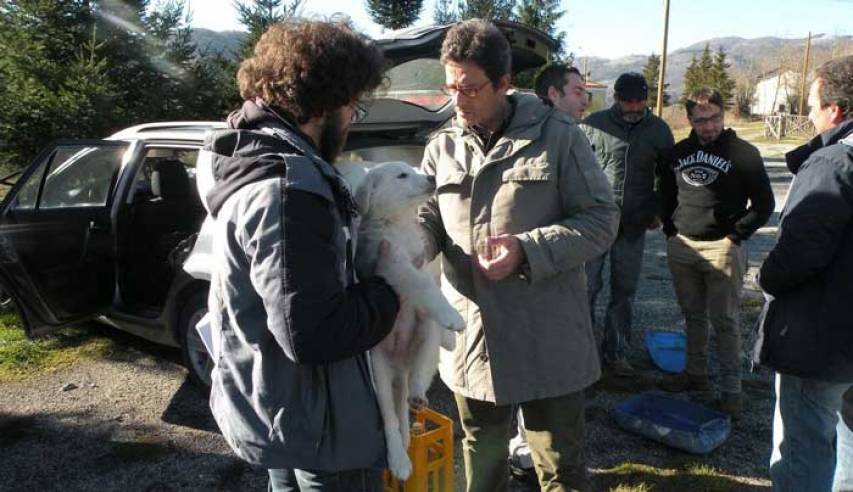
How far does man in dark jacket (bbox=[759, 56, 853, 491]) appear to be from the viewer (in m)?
2.42

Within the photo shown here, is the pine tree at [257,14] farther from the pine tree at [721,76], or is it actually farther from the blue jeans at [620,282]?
the pine tree at [721,76]

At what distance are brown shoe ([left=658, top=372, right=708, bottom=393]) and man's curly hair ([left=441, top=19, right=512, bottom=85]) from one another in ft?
10.2

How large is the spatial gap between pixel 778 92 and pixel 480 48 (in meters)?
70.6

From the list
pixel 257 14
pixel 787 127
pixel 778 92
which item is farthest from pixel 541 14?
pixel 778 92

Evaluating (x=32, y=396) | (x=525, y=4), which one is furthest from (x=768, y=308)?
(x=525, y=4)

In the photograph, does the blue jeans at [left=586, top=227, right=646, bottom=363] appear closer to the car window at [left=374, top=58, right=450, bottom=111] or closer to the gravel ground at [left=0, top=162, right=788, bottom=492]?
the gravel ground at [left=0, top=162, right=788, bottom=492]

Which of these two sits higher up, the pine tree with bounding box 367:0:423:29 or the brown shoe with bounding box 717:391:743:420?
the pine tree with bounding box 367:0:423:29

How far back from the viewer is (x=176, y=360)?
5.38m

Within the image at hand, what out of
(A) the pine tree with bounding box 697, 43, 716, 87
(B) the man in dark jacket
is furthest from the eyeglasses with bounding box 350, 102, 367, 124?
(A) the pine tree with bounding box 697, 43, 716, 87

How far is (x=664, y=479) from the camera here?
3.42 m

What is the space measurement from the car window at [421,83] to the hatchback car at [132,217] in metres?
0.04

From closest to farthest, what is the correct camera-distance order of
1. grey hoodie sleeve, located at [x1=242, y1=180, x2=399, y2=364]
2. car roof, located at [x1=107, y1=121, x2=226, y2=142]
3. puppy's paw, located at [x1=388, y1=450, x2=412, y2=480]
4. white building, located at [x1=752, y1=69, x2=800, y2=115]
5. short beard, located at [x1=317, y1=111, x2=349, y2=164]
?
grey hoodie sleeve, located at [x1=242, y1=180, x2=399, y2=364] < short beard, located at [x1=317, y1=111, x2=349, y2=164] < puppy's paw, located at [x1=388, y1=450, x2=412, y2=480] < car roof, located at [x1=107, y1=121, x2=226, y2=142] < white building, located at [x1=752, y1=69, x2=800, y2=115]

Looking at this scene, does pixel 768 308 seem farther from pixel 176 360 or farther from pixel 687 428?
pixel 176 360

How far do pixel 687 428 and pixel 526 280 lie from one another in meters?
2.12
